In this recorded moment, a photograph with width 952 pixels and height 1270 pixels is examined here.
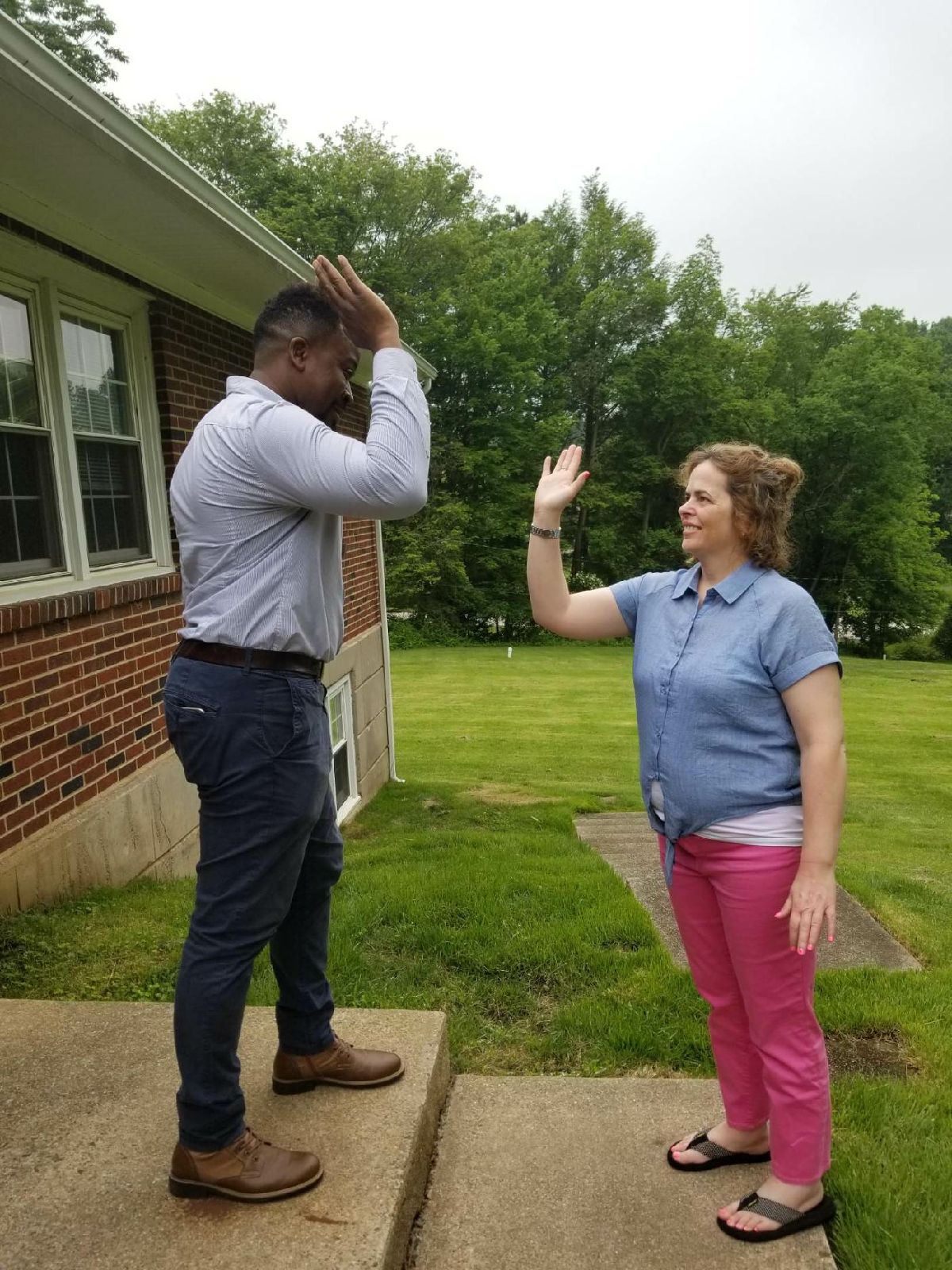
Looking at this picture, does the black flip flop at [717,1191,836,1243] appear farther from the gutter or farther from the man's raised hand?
the gutter

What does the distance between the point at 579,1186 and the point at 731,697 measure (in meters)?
1.18

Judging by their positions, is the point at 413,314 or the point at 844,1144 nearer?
the point at 844,1144

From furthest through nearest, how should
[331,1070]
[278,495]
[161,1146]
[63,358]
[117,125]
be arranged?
1. [63,358]
2. [117,125]
3. [331,1070]
4. [161,1146]
5. [278,495]

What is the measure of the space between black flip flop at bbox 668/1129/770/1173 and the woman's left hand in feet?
2.08

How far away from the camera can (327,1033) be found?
2281mm

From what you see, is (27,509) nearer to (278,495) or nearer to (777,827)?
(278,495)

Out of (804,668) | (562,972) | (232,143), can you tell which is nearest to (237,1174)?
(804,668)

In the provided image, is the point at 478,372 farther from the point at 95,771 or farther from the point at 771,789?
the point at 771,789

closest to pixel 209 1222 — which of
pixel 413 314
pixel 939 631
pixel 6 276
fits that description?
pixel 6 276

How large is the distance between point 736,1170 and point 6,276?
4.10 m

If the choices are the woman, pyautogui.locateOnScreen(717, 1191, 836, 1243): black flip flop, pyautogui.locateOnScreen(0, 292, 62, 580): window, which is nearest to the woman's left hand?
the woman

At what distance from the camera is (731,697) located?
203 cm

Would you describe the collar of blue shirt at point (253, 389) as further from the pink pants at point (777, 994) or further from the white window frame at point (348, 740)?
the white window frame at point (348, 740)

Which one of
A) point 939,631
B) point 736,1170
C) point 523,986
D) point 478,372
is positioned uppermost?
point 478,372
